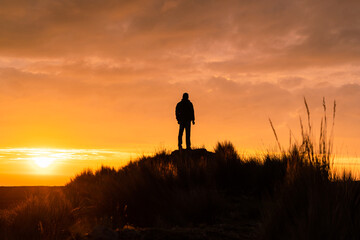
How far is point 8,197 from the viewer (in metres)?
14.3

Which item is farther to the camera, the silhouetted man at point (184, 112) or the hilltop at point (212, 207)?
the silhouetted man at point (184, 112)

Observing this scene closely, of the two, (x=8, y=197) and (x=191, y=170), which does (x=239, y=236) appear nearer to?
(x=191, y=170)

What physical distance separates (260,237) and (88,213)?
5110 mm

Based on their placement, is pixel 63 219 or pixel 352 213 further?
pixel 63 219

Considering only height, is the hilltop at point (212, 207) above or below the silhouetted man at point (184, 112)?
below

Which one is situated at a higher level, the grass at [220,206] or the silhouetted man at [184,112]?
the silhouetted man at [184,112]

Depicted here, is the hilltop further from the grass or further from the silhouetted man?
the silhouetted man

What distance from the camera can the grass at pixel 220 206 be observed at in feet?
14.4

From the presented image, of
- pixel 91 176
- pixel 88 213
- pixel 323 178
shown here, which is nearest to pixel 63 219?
pixel 88 213

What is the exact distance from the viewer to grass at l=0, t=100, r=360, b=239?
4395 millimetres

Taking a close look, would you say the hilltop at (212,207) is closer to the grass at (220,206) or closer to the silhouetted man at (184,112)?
the grass at (220,206)

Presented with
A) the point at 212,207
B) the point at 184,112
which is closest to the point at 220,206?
the point at 212,207

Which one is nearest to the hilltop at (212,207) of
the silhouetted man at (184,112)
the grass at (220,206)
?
the grass at (220,206)

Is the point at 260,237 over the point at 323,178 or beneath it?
beneath
